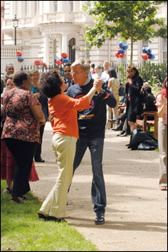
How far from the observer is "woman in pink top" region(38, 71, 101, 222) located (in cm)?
838

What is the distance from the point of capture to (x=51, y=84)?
27.9 ft

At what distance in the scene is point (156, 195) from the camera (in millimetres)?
10547

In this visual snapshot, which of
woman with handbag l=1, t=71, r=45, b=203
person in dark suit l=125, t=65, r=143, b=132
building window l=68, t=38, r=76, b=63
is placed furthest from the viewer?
building window l=68, t=38, r=76, b=63

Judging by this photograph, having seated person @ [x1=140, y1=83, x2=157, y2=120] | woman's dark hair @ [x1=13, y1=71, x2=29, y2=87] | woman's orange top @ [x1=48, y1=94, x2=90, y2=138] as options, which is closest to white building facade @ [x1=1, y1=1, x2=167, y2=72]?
seated person @ [x1=140, y1=83, x2=157, y2=120]

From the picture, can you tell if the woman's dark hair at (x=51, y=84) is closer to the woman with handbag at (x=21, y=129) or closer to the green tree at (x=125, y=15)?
the woman with handbag at (x=21, y=129)

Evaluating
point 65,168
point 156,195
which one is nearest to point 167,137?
point 156,195

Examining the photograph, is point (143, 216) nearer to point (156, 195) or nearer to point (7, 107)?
point (156, 195)

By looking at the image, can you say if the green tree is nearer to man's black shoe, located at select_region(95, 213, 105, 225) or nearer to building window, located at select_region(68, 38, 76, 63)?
building window, located at select_region(68, 38, 76, 63)

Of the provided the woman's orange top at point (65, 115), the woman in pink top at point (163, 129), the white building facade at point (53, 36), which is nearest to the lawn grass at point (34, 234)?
the woman's orange top at point (65, 115)

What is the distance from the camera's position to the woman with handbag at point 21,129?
958 cm

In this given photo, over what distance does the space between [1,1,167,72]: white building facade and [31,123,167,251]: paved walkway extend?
31.0 m

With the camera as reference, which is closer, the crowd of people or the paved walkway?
the paved walkway

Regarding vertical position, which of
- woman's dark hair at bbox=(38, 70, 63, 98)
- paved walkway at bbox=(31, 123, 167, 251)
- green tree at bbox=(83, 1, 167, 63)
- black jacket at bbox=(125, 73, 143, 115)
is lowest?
paved walkway at bbox=(31, 123, 167, 251)

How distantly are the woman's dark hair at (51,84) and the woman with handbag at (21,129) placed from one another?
1.06 m
